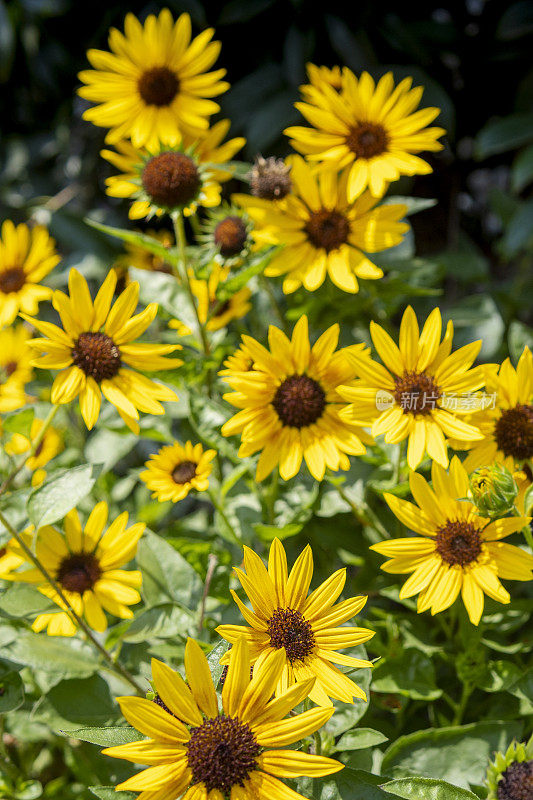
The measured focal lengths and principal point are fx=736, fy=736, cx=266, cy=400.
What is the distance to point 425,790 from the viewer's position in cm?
64

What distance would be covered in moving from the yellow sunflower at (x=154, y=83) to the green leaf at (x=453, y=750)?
87 centimetres

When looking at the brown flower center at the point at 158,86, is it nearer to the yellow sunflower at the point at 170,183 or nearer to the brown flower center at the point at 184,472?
the yellow sunflower at the point at 170,183

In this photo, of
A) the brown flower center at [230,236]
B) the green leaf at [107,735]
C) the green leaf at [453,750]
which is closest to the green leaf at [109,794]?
the green leaf at [107,735]

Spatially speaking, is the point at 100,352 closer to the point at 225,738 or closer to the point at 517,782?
the point at 225,738

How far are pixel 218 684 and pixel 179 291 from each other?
1.98ft

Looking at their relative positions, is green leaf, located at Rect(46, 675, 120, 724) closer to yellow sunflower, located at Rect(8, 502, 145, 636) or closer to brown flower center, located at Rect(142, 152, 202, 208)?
yellow sunflower, located at Rect(8, 502, 145, 636)

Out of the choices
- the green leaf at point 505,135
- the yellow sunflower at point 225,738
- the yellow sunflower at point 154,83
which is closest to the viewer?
the yellow sunflower at point 225,738

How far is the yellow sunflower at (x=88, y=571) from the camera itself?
0.81 metres

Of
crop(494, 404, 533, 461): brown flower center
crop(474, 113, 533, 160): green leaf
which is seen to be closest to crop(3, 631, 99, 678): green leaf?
crop(494, 404, 533, 461): brown flower center

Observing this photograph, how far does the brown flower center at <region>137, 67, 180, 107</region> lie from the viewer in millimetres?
1122

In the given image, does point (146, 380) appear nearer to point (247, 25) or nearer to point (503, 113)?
point (247, 25)

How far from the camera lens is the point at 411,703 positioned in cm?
93

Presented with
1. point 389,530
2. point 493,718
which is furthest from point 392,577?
point 493,718

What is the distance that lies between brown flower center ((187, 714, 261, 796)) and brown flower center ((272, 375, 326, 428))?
0.34 metres
